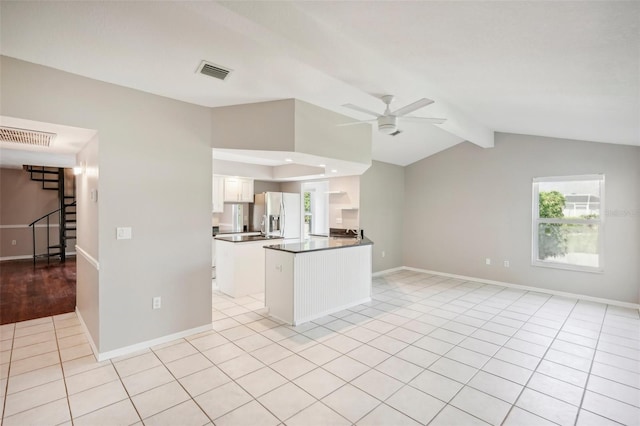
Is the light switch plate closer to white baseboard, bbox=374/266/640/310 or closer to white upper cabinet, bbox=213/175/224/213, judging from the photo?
white upper cabinet, bbox=213/175/224/213

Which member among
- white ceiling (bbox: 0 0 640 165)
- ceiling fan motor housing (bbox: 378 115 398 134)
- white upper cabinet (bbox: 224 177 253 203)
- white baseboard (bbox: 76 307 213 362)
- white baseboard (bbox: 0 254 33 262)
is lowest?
white baseboard (bbox: 76 307 213 362)

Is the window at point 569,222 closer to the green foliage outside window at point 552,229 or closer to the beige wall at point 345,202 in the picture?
the green foliage outside window at point 552,229

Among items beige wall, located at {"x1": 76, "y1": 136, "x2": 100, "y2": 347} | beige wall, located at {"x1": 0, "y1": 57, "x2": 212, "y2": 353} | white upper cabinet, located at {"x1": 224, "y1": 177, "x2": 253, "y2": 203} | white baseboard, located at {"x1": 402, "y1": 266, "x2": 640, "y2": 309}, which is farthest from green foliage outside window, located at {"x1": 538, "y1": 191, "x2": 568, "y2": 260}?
beige wall, located at {"x1": 76, "y1": 136, "x2": 100, "y2": 347}

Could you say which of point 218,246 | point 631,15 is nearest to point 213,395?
point 218,246

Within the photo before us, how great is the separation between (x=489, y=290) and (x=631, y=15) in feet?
15.8

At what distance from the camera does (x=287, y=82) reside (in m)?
2.94

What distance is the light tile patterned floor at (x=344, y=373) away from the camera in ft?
6.96

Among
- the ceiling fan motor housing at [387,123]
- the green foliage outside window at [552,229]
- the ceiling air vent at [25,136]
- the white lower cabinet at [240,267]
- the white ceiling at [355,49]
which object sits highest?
the white ceiling at [355,49]

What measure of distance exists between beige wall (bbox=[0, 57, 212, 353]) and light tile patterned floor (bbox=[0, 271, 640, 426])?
1.33 ft

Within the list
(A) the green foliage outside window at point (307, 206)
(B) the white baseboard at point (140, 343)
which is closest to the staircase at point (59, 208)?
(B) the white baseboard at point (140, 343)

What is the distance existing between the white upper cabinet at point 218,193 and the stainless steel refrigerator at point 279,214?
2.74 feet

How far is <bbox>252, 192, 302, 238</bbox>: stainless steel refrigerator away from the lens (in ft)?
21.9

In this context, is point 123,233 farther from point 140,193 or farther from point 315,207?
point 315,207

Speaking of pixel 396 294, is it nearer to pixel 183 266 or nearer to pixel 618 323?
pixel 618 323
